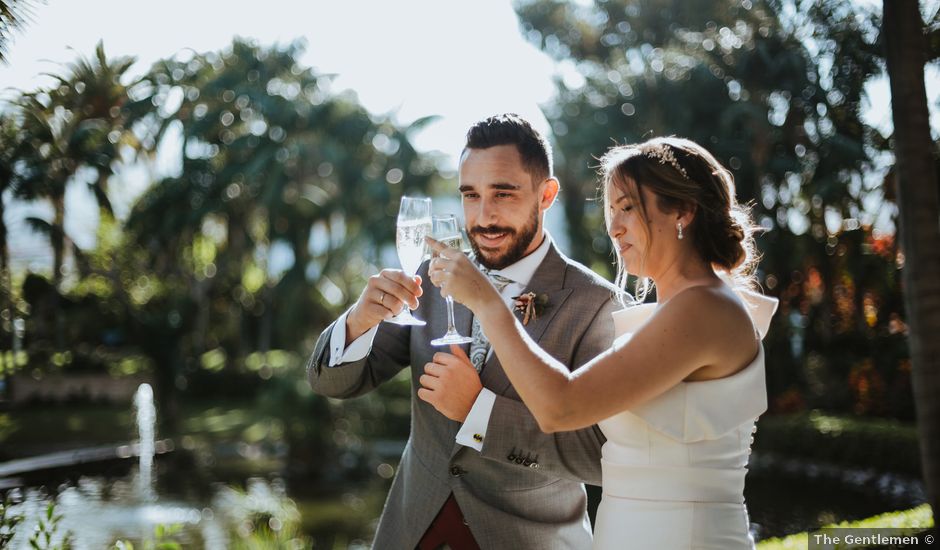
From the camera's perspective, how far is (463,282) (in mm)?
1707

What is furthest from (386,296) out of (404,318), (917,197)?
(917,197)

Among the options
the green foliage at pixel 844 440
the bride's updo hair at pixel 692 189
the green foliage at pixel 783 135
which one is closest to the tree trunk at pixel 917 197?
the green foliage at pixel 783 135

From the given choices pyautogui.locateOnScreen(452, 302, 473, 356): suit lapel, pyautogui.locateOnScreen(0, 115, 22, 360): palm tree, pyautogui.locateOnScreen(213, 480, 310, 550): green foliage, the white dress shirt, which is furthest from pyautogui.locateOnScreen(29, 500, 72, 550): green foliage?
pyautogui.locateOnScreen(213, 480, 310, 550): green foliage

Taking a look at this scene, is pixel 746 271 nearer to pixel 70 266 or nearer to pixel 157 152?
pixel 70 266

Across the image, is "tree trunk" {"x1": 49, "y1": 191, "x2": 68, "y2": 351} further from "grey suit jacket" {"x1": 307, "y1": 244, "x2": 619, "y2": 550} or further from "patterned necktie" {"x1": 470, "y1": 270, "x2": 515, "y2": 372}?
"patterned necktie" {"x1": 470, "y1": 270, "x2": 515, "y2": 372}

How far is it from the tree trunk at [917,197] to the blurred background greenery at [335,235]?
3.56 ft

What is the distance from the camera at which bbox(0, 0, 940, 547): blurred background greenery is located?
401 cm

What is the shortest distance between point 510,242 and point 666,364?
2.66 ft

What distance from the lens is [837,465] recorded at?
13531 mm

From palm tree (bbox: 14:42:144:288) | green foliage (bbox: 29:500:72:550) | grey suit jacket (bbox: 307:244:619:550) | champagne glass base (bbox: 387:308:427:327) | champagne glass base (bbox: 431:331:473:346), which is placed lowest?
green foliage (bbox: 29:500:72:550)

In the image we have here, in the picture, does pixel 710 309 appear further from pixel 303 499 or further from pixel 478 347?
pixel 303 499

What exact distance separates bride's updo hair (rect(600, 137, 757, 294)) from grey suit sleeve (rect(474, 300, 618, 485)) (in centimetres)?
51

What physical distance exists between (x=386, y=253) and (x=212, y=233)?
17.3 feet

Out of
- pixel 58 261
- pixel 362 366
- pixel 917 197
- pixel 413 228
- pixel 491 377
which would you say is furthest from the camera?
pixel 917 197
